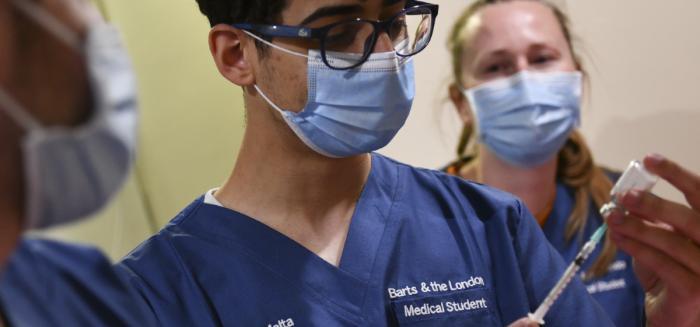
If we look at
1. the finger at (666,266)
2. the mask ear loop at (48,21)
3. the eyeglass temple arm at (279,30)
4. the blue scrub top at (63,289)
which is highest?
the mask ear loop at (48,21)

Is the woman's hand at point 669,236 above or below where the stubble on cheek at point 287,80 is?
below

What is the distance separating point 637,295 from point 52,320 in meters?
1.33

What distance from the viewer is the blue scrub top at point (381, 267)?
1139 mm

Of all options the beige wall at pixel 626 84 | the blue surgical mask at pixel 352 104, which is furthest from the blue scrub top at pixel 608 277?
the blue surgical mask at pixel 352 104

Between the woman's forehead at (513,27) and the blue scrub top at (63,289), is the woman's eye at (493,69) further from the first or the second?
the blue scrub top at (63,289)

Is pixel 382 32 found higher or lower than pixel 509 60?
higher

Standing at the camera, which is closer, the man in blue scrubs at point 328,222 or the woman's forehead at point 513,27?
the man in blue scrubs at point 328,222

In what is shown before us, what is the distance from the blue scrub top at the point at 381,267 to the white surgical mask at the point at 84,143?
1.66 feet

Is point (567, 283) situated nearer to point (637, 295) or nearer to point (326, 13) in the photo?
point (326, 13)

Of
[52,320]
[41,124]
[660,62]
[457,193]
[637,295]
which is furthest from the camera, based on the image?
[660,62]

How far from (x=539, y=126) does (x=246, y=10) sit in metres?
0.79

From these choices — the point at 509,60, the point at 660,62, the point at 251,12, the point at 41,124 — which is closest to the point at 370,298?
the point at 251,12

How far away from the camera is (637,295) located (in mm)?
1823

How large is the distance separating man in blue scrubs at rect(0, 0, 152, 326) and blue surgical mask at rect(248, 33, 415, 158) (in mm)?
556
